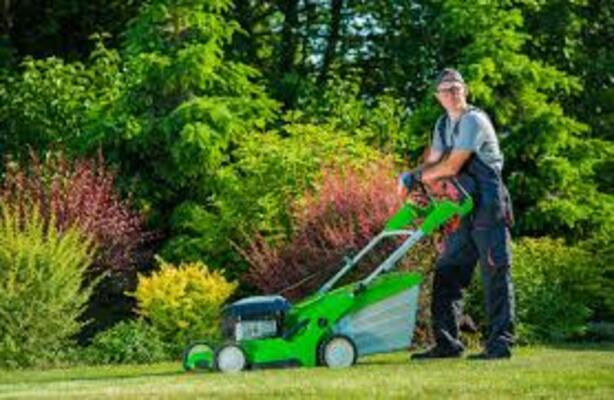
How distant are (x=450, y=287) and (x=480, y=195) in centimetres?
83

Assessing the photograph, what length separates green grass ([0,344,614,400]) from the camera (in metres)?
8.15

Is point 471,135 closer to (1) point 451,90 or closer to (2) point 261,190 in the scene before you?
(1) point 451,90

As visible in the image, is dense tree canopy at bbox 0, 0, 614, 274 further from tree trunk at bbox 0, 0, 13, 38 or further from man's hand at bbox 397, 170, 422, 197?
man's hand at bbox 397, 170, 422, 197

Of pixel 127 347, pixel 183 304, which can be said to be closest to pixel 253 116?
pixel 183 304

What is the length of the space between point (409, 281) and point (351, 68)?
12.8 metres

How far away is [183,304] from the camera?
13.2m

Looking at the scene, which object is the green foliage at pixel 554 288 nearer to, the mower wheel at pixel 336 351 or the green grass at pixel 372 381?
the green grass at pixel 372 381

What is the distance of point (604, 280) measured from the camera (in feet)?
50.2

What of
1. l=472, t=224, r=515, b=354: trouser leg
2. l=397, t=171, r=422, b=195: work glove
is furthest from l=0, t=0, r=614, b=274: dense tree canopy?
l=472, t=224, r=515, b=354: trouser leg

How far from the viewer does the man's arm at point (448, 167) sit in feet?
34.3

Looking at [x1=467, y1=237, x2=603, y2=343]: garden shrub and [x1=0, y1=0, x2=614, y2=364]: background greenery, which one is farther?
[x1=0, y1=0, x2=614, y2=364]: background greenery

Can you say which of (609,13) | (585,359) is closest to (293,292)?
(585,359)

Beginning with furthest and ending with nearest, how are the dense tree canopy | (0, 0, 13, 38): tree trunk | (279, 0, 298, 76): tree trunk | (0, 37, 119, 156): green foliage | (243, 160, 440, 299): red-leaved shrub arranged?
(279, 0, 298, 76): tree trunk, (0, 0, 13, 38): tree trunk, (0, 37, 119, 156): green foliage, the dense tree canopy, (243, 160, 440, 299): red-leaved shrub

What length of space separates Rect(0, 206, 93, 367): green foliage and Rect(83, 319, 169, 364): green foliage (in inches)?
11.2
